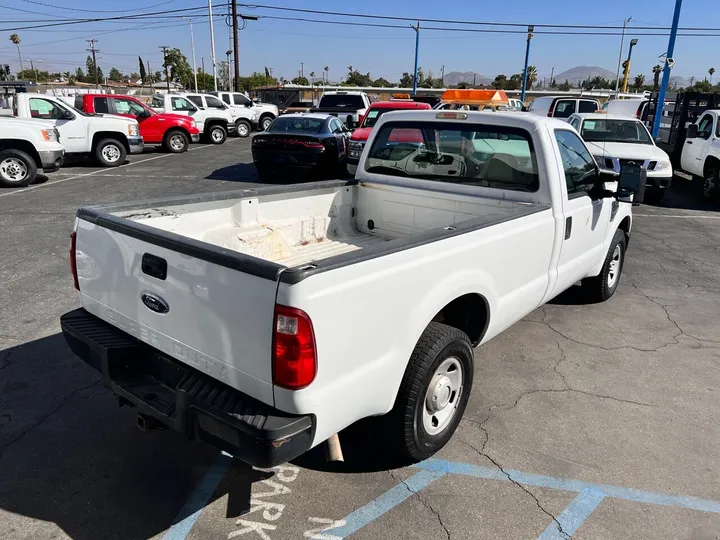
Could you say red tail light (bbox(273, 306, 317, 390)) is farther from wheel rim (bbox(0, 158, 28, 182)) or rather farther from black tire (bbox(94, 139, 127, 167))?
black tire (bbox(94, 139, 127, 167))

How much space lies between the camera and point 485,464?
10.6ft

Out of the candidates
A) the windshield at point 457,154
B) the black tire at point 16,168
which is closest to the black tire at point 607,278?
the windshield at point 457,154

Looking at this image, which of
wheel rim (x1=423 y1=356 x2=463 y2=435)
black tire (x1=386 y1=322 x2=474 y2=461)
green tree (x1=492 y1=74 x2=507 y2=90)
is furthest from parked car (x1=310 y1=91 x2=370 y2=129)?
green tree (x1=492 y1=74 x2=507 y2=90)

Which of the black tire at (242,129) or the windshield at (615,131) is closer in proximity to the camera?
the windshield at (615,131)

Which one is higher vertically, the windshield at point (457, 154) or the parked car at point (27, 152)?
the windshield at point (457, 154)

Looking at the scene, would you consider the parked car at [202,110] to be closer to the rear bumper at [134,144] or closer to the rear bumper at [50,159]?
the rear bumper at [134,144]

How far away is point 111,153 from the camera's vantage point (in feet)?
49.2

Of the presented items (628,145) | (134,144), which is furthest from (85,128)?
(628,145)

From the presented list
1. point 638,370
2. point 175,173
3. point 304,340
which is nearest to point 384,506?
point 304,340

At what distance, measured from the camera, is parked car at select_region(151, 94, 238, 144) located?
2044 cm

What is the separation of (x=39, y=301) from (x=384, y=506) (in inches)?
169

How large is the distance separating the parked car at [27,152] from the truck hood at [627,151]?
36.7 feet

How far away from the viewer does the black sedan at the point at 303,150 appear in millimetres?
11992

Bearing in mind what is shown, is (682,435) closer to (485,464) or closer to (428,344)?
(485,464)
